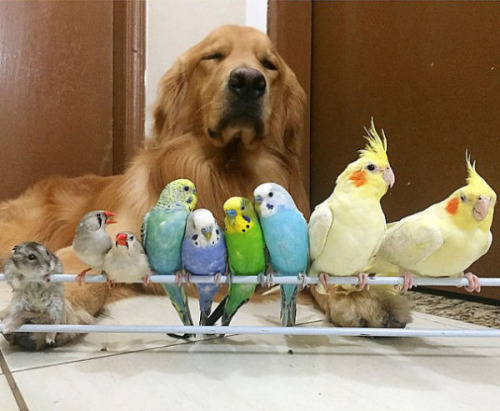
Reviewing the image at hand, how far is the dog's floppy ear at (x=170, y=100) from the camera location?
158cm

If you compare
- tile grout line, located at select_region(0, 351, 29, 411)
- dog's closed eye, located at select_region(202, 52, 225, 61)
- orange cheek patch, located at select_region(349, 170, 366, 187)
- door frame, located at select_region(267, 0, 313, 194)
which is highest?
door frame, located at select_region(267, 0, 313, 194)

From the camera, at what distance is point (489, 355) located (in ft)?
2.97

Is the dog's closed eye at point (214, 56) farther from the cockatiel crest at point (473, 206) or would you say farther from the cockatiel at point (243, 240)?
the cockatiel crest at point (473, 206)

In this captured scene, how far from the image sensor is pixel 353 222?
2.39ft

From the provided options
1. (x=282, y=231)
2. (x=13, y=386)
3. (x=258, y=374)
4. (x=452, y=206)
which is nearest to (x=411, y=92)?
(x=452, y=206)

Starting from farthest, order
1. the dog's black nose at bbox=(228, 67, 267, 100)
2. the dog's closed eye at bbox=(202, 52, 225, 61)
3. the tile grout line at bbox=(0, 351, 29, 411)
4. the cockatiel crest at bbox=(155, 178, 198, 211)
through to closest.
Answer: the dog's closed eye at bbox=(202, 52, 225, 61), the dog's black nose at bbox=(228, 67, 267, 100), the cockatiel crest at bbox=(155, 178, 198, 211), the tile grout line at bbox=(0, 351, 29, 411)

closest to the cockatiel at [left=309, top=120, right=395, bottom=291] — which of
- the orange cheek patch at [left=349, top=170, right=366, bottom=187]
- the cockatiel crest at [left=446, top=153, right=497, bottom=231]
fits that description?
the orange cheek patch at [left=349, top=170, right=366, bottom=187]

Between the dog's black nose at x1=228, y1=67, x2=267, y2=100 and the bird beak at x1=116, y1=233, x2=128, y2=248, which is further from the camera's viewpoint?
the dog's black nose at x1=228, y1=67, x2=267, y2=100

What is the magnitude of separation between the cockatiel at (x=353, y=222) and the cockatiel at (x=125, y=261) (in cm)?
28

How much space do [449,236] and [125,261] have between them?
50 cm

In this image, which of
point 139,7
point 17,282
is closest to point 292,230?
point 17,282

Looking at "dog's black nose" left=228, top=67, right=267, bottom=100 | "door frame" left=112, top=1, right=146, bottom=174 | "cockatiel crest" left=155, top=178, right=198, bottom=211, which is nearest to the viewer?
"cockatiel crest" left=155, top=178, right=198, bottom=211

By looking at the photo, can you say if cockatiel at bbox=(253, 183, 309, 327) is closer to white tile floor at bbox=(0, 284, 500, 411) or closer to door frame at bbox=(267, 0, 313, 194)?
white tile floor at bbox=(0, 284, 500, 411)

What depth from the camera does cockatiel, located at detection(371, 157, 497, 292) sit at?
2.40 feet
